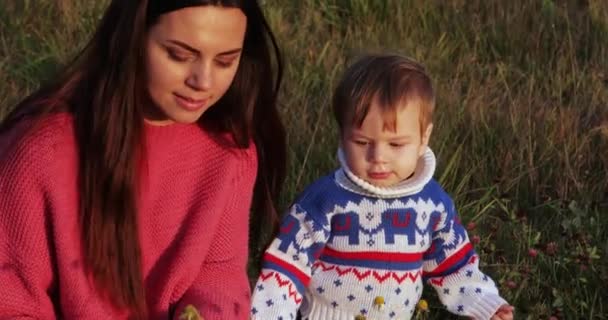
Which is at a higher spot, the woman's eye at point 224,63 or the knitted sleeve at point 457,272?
the woman's eye at point 224,63

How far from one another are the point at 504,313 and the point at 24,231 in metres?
1.22

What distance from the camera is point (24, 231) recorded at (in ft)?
8.37

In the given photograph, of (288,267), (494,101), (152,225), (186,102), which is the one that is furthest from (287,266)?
(494,101)

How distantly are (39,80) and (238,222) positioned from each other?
5.05ft

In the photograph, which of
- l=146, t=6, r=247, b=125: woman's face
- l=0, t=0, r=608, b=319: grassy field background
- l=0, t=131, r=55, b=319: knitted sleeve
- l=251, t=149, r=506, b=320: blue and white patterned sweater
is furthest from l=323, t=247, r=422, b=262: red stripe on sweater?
l=0, t=131, r=55, b=319: knitted sleeve

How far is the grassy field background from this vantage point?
3.27 meters

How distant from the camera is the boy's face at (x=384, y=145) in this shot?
273 cm

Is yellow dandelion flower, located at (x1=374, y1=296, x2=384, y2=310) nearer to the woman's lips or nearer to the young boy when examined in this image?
the young boy

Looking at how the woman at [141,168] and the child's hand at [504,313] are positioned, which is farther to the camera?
the child's hand at [504,313]

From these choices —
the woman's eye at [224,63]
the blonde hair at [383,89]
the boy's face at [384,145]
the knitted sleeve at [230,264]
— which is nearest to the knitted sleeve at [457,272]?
the boy's face at [384,145]

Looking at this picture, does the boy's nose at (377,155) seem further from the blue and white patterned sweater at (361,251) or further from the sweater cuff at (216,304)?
the sweater cuff at (216,304)

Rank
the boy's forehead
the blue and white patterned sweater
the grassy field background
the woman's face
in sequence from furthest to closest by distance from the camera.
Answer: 1. the grassy field background
2. the blue and white patterned sweater
3. the boy's forehead
4. the woman's face

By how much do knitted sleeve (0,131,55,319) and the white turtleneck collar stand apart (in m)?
0.74

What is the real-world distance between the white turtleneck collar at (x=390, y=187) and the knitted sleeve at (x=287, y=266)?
121mm
